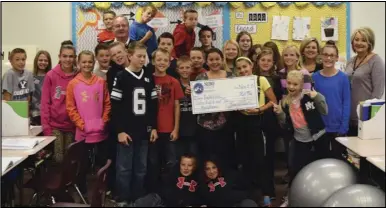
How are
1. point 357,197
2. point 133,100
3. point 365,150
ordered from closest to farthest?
1. point 357,197
2. point 365,150
3. point 133,100

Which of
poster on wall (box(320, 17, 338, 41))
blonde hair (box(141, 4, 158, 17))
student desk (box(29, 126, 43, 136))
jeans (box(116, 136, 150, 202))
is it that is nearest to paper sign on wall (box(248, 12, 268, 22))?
poster on wall (box(320, 17, 338, 41))

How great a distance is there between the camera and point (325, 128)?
8.73ft

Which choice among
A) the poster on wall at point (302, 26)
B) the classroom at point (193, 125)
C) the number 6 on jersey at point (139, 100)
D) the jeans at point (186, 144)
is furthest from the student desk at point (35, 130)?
the poster on wall at point (302, 26)

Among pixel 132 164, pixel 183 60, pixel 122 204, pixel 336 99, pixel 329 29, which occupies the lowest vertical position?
pixel 122 204

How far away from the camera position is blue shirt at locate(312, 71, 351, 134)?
104 inches

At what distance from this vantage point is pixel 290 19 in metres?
4.14

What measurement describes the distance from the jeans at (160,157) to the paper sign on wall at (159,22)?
1.68 meters

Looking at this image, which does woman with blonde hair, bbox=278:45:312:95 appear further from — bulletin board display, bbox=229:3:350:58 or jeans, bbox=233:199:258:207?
bulletin board display, bbox=229:3:350:58

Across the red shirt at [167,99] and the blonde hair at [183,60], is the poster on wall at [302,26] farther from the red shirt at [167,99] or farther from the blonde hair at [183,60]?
the red shirt at [167,99]

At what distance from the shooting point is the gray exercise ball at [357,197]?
1702mm

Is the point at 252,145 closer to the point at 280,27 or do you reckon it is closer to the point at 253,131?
the point at 253,131

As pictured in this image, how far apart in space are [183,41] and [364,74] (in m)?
1.40

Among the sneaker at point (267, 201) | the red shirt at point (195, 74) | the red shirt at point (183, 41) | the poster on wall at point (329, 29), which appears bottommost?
the sneaker at point (267, 201)

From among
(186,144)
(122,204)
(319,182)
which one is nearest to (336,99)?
(319,182)
